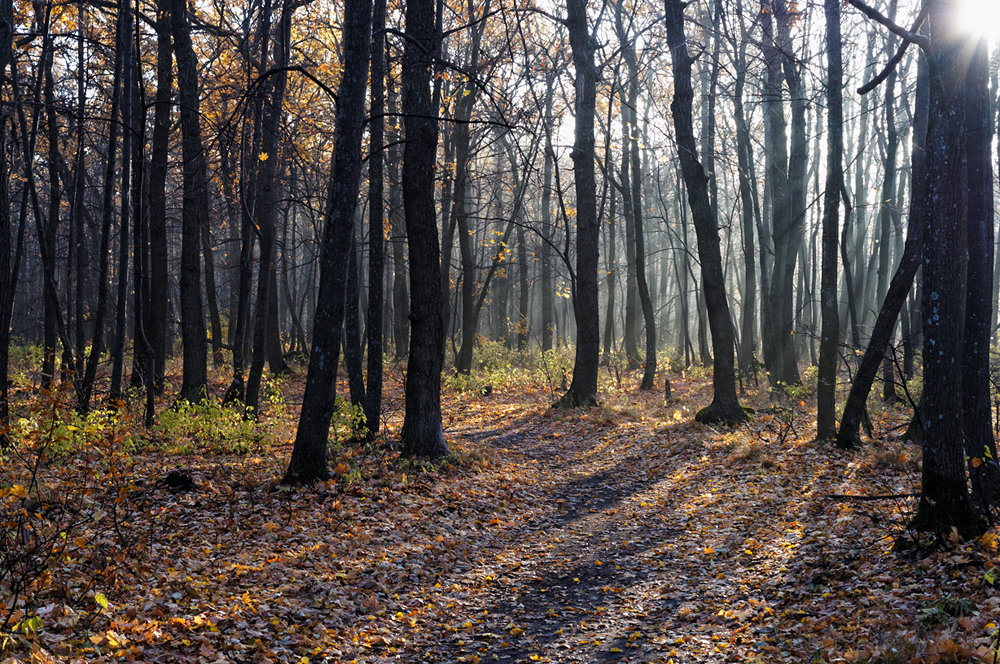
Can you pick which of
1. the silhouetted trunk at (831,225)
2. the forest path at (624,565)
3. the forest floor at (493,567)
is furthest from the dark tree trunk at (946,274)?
the silhouetted trunk at (831,225)

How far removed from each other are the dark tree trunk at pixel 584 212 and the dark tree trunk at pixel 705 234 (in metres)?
2.28

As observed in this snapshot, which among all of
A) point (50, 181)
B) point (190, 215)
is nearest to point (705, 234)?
point (190, 215)

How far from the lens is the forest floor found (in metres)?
4.23

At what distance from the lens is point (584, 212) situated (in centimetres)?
1488

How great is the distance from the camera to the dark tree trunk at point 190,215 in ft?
39.3

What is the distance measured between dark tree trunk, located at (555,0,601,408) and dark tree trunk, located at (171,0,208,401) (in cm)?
803

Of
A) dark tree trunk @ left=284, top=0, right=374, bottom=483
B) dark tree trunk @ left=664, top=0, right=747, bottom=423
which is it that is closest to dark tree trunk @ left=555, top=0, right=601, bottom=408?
dark tree trunk @ left=664, top=0, right=747, bottom=423

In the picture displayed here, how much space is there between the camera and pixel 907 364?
1605 cm

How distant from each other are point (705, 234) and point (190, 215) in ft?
33.9

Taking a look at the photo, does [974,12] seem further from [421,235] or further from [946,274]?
[421,235]

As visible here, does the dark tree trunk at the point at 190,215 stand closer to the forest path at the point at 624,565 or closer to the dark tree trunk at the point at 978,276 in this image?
the forest path at the point at 624,565

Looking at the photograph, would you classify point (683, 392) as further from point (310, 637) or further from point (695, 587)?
point (310, 637)

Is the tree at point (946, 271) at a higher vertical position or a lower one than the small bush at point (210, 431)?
higher

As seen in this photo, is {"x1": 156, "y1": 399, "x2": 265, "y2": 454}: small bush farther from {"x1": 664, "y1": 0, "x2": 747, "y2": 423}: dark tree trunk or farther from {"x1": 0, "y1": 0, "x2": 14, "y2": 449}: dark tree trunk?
{"x1": 664, "y1": 0, "x2": 747, "y2": 423}: dark tree trunk
